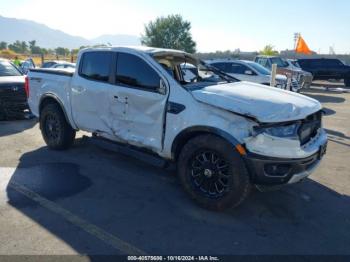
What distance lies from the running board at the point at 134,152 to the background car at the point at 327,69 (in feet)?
70.7

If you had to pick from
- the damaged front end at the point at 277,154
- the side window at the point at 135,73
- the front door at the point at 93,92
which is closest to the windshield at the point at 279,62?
the front door at the point at 93,92

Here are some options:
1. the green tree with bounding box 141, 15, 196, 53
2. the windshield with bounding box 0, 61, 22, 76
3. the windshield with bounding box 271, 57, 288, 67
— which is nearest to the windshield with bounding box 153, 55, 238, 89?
the windshield with bounding box 0, 61, 22, 76

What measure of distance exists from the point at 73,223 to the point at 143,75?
2.16 metres

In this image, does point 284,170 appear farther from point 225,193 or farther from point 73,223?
point 73,223

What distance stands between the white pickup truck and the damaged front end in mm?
11

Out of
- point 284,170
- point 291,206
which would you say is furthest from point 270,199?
point 284,170

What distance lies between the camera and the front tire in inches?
158

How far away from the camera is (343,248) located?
11.7 feet

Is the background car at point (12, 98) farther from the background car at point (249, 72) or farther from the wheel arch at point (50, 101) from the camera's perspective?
the background car at point (249, 72)

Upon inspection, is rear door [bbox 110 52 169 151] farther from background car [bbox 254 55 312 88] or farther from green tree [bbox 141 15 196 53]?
green tree [bbox 141 15 196 53]

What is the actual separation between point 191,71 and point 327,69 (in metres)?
21.2

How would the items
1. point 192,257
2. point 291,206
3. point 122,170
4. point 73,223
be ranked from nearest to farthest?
1. point 192,257
2. point 73,223
3. point 291,206
4. point 122,170

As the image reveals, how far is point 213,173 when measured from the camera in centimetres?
423

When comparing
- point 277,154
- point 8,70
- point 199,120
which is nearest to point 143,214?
point 199,120
